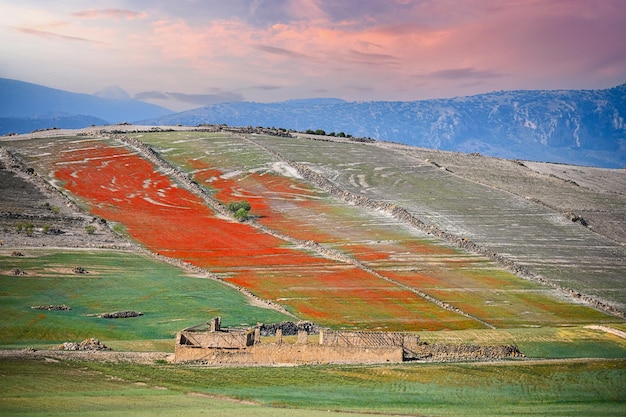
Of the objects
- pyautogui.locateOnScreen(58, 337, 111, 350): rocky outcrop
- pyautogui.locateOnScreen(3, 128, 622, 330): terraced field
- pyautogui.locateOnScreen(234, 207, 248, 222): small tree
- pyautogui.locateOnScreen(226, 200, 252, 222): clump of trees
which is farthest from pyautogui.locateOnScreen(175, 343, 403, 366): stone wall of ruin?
pyautogui.locateOnScreen(226, 200, 252, 222): clump of trees

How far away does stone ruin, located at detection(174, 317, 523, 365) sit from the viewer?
39.4 m

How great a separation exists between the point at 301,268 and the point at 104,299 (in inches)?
899

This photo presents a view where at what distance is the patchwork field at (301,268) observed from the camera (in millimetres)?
32656

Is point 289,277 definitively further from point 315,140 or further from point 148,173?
point 315,140

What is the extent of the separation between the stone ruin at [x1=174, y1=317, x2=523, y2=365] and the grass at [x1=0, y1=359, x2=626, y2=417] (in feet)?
7.39

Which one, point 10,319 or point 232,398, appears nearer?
point 232,398

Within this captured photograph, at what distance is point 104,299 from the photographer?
187 feet

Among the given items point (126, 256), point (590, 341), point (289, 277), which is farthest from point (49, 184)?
point (590, 341)

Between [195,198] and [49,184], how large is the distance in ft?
69.5

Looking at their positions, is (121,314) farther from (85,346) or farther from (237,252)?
(237,252)

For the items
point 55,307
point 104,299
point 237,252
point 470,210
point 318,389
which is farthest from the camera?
point 470,210

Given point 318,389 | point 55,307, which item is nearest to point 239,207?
point 55,307

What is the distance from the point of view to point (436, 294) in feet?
220

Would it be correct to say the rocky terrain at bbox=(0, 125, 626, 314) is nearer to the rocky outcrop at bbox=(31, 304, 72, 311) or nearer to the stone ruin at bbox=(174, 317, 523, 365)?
the rocky outcrop at bbox=(31, 304, 72, 311)
